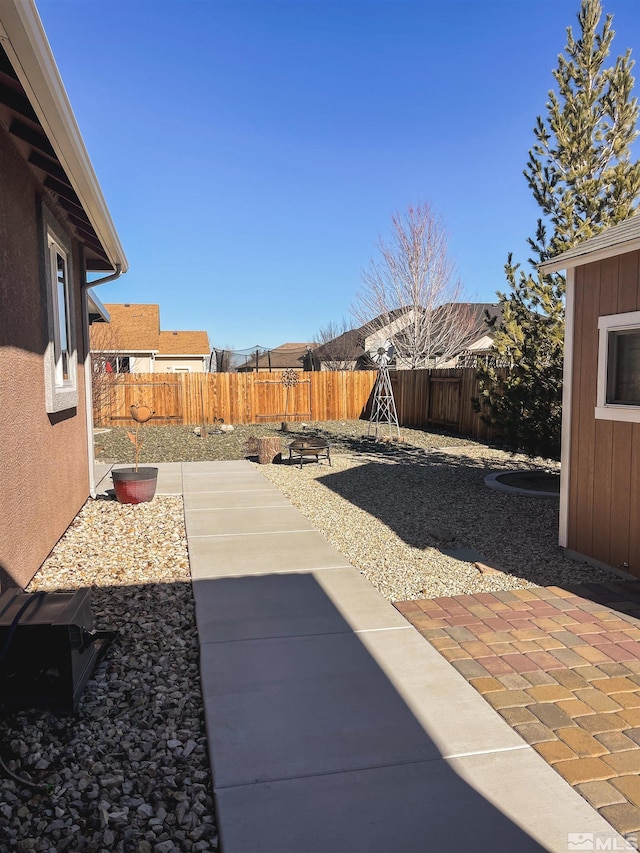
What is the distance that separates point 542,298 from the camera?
861cm

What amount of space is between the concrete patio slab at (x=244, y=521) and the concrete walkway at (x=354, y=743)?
1.86 meters

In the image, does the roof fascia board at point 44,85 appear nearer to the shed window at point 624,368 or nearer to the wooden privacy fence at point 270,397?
the shed window at point 624,368

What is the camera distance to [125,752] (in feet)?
8.73

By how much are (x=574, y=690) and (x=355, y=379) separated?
18.8m

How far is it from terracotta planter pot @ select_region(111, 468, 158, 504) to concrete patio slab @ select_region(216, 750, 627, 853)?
19.1 ft

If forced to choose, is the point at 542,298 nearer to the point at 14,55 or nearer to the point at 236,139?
the point at 14,55

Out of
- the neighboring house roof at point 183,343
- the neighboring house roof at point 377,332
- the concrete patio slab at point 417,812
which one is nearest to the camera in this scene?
the concrete patio slab at point 417,812

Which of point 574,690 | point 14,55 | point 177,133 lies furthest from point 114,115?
point 574,690

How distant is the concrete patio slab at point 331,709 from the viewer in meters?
2.59

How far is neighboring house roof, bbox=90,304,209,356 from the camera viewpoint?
2752 cm

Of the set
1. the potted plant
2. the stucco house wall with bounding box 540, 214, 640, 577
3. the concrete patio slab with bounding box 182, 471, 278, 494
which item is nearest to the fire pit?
the concrete patio slab with bounding box 182, 471, 278, 494

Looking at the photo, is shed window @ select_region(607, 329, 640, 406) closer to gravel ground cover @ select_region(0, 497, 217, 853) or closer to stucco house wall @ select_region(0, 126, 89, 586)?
Answer: gravel ground cover @ select_region(0, 497, 217, 853)

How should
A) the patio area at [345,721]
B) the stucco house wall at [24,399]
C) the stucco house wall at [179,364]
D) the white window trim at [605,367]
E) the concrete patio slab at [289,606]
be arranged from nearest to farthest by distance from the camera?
the patio area at [345,721]
the concrete patio slab at [289,606]
the stucco house wall at [24,399]
the white window trim at [605,367]
the stucco house wall at [179,364]

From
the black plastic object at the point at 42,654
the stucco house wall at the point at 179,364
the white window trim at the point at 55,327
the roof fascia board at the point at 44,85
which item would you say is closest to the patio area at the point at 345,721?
the black plastic object at the point at 42,654
